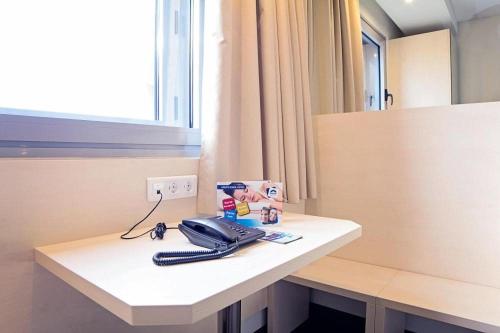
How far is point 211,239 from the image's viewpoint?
861 mm

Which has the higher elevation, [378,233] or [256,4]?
[256,4]

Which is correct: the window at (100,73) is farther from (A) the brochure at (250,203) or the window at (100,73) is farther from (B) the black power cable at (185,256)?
(B) the black power cable at (185,256)

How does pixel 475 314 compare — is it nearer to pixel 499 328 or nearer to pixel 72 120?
pixel 499 328

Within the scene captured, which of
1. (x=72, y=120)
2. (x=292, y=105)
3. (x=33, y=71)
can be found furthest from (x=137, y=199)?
(x=292, y=105)

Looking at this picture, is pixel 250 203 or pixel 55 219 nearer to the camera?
pixel 55 219

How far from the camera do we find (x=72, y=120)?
1034 millimetres

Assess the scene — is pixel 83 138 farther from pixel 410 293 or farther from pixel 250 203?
pixel 410 293

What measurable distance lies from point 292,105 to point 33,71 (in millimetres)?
1053

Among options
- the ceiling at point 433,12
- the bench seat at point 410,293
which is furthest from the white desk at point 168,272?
the ceiling at point 433,12

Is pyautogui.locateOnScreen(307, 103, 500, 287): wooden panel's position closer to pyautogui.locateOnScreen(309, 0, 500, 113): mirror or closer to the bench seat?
the bench seat

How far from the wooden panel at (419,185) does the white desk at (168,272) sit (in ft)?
2.31

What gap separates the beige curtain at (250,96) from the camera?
1300 millimetres

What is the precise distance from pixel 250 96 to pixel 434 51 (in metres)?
1.38

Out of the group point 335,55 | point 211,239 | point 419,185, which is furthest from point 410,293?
point 335,55
